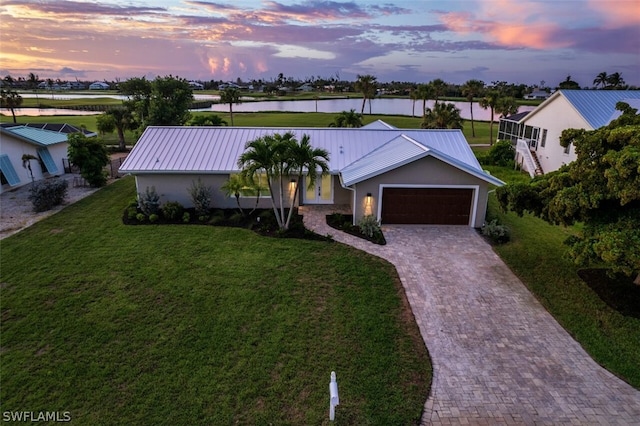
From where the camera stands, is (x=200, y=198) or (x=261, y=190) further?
(x=261, y=190)

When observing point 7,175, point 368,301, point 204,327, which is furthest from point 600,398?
point 7,175

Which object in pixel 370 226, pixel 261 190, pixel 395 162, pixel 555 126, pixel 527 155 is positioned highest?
pixel 555 126

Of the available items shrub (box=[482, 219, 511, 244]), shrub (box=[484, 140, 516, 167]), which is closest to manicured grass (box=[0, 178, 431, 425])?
shrub (box=[482, 219, 511, 244])

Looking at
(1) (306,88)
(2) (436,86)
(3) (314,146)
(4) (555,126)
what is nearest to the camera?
(3) (314,146)

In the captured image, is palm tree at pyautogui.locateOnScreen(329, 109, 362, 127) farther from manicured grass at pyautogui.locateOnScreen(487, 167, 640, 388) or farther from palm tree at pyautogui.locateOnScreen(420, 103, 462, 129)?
manicured grass at pyautogui.locateOnScreen(487, 167, 640, 388)

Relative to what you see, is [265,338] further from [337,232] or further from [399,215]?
[399,215]

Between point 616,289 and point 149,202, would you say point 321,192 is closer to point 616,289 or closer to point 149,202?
point 149,202

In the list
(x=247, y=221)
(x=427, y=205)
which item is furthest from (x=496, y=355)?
(x=247, y=221)
